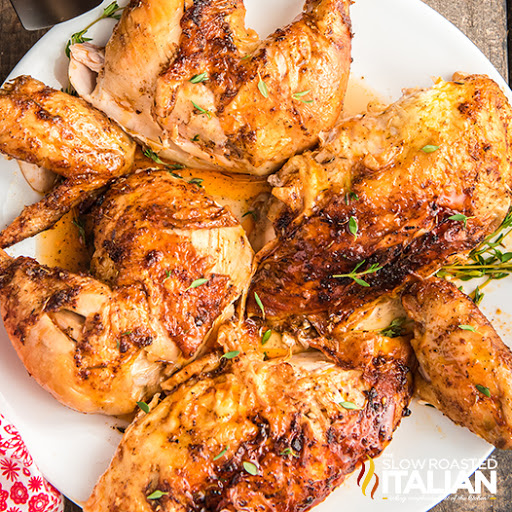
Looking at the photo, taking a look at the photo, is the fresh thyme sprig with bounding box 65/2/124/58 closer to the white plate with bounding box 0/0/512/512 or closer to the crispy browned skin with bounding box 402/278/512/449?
the white plate with bounding box 0/0/512/512

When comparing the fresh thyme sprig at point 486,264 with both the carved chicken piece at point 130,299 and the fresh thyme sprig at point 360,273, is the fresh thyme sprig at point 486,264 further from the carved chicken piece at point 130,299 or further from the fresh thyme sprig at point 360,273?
the carved chicken piece at point 130,299

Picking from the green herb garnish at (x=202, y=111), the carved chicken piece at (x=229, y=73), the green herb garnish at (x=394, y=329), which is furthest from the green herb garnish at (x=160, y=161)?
the green herb garnish at (x=394, y=329)

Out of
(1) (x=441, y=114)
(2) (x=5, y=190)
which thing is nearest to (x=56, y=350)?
(2) (x=5, y=190)

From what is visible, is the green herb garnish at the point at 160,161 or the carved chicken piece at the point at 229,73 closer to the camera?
the carved chicken piece at the point at 229,73

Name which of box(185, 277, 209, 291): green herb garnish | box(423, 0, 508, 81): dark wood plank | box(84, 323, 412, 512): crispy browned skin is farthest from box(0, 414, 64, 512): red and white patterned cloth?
box(423, 0, 508, 81): dark wood plank

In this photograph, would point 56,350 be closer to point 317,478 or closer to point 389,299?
point 317,478

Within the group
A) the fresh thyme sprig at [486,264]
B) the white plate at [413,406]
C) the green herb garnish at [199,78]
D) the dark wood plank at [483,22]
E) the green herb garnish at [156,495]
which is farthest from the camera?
the dark wood plank at [483,22]
